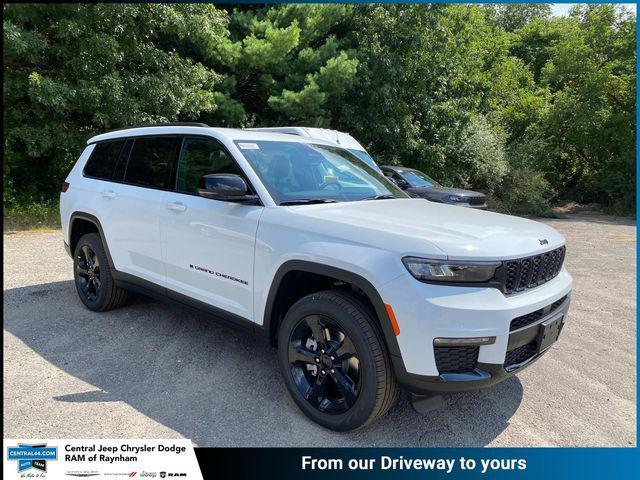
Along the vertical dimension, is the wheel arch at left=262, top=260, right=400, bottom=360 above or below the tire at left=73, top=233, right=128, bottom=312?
above

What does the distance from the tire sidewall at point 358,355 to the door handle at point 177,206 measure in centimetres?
132

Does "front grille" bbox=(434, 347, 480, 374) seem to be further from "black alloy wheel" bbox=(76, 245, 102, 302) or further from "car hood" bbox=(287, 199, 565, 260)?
"black alloy wheel" bbox=(76, 245, 102, 302)

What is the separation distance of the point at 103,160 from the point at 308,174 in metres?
2.50

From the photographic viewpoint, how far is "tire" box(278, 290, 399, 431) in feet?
8.81

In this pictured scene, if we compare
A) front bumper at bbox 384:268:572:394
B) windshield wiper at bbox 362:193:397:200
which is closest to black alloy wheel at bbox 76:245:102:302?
windshield wiper at bbox 362:193:397:200

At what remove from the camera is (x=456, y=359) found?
101 inches

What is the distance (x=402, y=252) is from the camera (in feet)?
8.45

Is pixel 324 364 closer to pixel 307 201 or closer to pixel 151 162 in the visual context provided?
pixel 307 201

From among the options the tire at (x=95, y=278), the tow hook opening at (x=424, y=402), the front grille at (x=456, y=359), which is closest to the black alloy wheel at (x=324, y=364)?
the tow hook opening at (x=424, y=402)

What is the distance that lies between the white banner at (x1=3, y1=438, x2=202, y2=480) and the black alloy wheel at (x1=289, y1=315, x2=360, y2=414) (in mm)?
787

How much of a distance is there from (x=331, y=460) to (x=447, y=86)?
17.7 metres

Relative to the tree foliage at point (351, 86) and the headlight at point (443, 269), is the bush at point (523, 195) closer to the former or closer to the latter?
the tree foliage at point (351, 86)

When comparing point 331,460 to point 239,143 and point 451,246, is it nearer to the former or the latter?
point 451,246

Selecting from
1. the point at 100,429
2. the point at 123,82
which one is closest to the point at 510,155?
the point at 123,82
